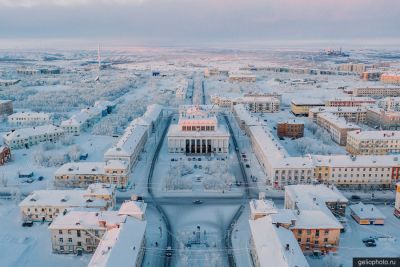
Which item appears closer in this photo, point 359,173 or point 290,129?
point 359,173

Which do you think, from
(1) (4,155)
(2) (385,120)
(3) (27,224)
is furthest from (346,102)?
(3) (27,224)

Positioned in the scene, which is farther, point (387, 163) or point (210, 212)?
point (387, 163)

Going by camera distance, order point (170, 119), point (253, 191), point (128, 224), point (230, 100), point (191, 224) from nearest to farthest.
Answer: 1. point (128, 224)
2. point (191, 224)
3. point (253, 191)
4. point (170, 119)
5. point (230, 100)

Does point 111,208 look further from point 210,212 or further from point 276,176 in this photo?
point 276,176

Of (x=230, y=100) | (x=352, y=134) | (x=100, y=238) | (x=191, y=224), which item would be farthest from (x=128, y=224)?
(x=230, y=100)

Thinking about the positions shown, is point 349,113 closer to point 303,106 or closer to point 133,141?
point 303,106

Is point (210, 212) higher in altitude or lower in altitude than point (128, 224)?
lower

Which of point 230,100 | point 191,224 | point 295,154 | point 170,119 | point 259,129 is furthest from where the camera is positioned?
point 230,100
